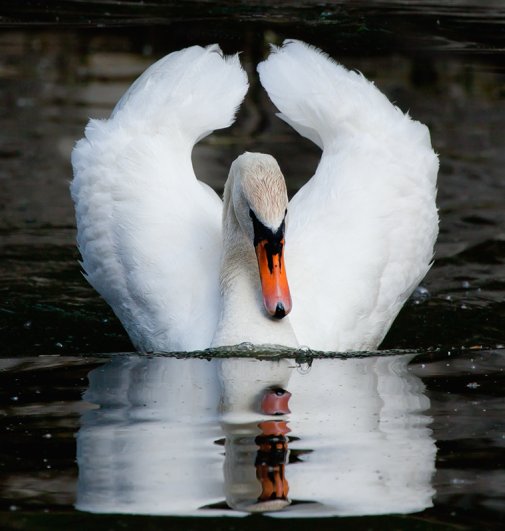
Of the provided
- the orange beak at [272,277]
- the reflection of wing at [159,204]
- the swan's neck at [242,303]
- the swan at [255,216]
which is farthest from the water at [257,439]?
the reflection of wing at [159,204]

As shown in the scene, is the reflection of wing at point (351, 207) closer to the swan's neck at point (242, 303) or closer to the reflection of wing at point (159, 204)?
the swan's neck at point (242, 303)

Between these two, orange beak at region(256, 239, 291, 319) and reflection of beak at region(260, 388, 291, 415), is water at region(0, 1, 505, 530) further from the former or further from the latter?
orange beak at region(256, 239, 291, 319)

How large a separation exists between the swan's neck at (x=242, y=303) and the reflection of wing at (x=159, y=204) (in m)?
0.19

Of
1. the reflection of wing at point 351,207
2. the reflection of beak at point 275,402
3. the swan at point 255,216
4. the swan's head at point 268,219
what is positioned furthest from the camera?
the reflection of wing at point 351,207

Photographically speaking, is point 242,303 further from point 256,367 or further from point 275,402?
point 275,402

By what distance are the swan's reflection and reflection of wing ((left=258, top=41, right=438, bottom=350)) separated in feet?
2.04

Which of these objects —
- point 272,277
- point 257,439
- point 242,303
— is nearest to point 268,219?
point 272,277

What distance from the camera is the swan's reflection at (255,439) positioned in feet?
16.5

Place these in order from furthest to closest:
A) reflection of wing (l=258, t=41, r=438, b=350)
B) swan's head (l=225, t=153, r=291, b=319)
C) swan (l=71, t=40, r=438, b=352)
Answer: reflection of wing (l=258, t=41, r=438, b=350) → swan (l=71, t=40, r=438, b=352) → swan's head (l=225, t=153, r=291, b=319)

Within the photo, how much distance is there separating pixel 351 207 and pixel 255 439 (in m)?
2.89

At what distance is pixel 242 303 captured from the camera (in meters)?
7.41

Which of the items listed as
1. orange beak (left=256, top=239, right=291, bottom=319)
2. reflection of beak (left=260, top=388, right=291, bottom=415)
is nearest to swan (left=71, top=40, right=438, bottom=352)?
orange beak (left=256, top=239, right=291, bottom=319)

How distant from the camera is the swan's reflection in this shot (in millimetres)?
5027

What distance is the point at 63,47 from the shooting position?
50.0 ft
